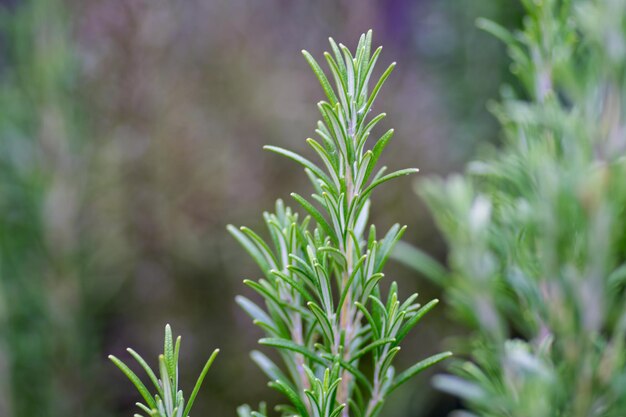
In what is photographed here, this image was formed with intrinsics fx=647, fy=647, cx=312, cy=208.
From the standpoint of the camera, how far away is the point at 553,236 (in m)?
0.35

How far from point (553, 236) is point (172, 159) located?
3.32 ft

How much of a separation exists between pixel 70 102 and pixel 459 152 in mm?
765

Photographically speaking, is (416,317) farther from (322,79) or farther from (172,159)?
(172,159)

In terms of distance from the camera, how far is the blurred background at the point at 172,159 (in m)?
0.94

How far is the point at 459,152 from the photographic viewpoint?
1.34m

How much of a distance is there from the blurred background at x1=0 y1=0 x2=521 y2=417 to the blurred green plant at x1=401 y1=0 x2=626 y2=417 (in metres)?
0.59

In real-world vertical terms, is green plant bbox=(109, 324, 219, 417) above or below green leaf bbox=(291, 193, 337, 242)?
below

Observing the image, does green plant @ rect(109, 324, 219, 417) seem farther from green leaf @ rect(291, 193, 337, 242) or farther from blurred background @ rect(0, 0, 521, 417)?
blurred background @ rect(0, 0, 521, 417)

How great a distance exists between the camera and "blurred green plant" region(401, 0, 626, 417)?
0.33 metres

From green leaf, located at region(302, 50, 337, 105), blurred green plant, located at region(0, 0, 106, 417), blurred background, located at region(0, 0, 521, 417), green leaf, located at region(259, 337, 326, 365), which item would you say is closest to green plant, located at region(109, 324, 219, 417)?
green leaf, located at region(259, 337, 326, 365)

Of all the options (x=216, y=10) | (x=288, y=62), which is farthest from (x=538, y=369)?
(x=216, y=10)

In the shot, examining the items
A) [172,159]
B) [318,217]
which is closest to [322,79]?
[318,217]

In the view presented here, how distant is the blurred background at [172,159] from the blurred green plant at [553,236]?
1.92ft

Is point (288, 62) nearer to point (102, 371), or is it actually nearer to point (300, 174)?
point (300, 174)
